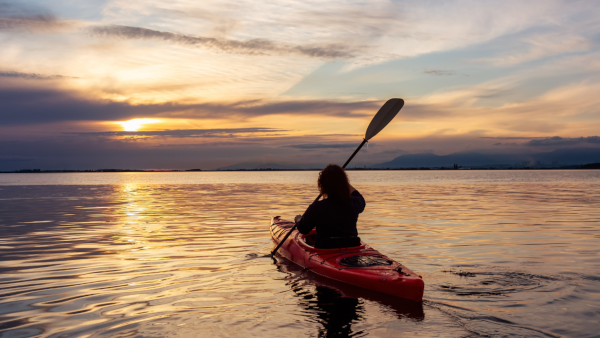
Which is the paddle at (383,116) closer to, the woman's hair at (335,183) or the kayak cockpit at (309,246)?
the kayak cockpit at (309,246)

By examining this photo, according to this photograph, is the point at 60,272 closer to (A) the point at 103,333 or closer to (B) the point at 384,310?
(A) the point at 103,333

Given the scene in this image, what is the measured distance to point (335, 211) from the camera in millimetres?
6863

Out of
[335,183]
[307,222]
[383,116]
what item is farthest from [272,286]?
[383,116]

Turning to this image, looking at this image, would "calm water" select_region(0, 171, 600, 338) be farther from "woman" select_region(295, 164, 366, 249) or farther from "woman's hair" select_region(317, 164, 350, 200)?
"woman's hair" select_region(317, 164, 350, 200)

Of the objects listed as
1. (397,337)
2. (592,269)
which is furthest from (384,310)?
(592,269)

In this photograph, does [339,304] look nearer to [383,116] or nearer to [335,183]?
[335,183]

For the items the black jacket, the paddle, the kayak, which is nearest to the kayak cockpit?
the kayak

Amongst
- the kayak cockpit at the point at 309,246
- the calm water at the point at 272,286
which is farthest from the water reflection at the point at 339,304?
the kayak cockpit at the point at 309,246

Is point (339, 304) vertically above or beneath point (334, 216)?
beneath

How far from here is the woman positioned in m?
6.68

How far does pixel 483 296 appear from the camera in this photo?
19.0ft

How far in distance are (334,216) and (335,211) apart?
0.41ft

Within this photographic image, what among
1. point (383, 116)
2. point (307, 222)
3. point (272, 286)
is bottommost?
point (272, 286)

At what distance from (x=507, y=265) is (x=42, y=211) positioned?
1892 centimetres
